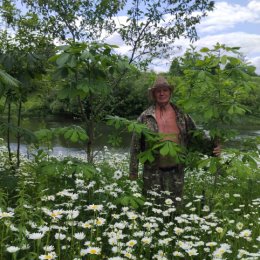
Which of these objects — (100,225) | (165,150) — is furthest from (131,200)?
(165,150)

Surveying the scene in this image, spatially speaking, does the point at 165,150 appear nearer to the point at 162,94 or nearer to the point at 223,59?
the point at 162,94

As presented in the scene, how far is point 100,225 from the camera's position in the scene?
3.61 metres

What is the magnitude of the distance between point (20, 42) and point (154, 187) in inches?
129

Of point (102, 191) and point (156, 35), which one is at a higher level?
point (156, 35)

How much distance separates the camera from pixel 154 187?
5.07 metres

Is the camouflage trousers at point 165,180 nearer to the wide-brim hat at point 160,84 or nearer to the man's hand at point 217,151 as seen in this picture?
the man's hand at point 217,151

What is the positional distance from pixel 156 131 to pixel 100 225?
1.70 m

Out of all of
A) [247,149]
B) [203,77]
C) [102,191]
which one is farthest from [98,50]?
[247,149]

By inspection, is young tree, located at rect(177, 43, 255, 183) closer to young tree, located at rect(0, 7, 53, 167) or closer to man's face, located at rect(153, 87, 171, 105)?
man's face, located at rect(153, 87, 171, 105)

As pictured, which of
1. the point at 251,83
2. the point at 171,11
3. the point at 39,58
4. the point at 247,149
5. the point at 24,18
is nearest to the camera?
the point at 251,83

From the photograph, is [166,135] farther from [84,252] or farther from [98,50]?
[84,252]

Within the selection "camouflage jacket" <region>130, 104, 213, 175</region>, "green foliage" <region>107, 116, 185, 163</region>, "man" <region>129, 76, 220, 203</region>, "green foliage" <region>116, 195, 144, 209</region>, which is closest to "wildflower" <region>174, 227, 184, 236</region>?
"green foliage" <region>116, 195, 144, 209</region>

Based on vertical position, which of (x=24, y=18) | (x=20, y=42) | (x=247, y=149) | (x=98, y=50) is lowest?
(x=247, y=149)

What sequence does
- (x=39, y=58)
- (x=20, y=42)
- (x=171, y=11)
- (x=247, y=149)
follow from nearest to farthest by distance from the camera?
(x=247, y=149) → (x=39, y=58) → (x=20, y=42) → (x=171, y=11)
